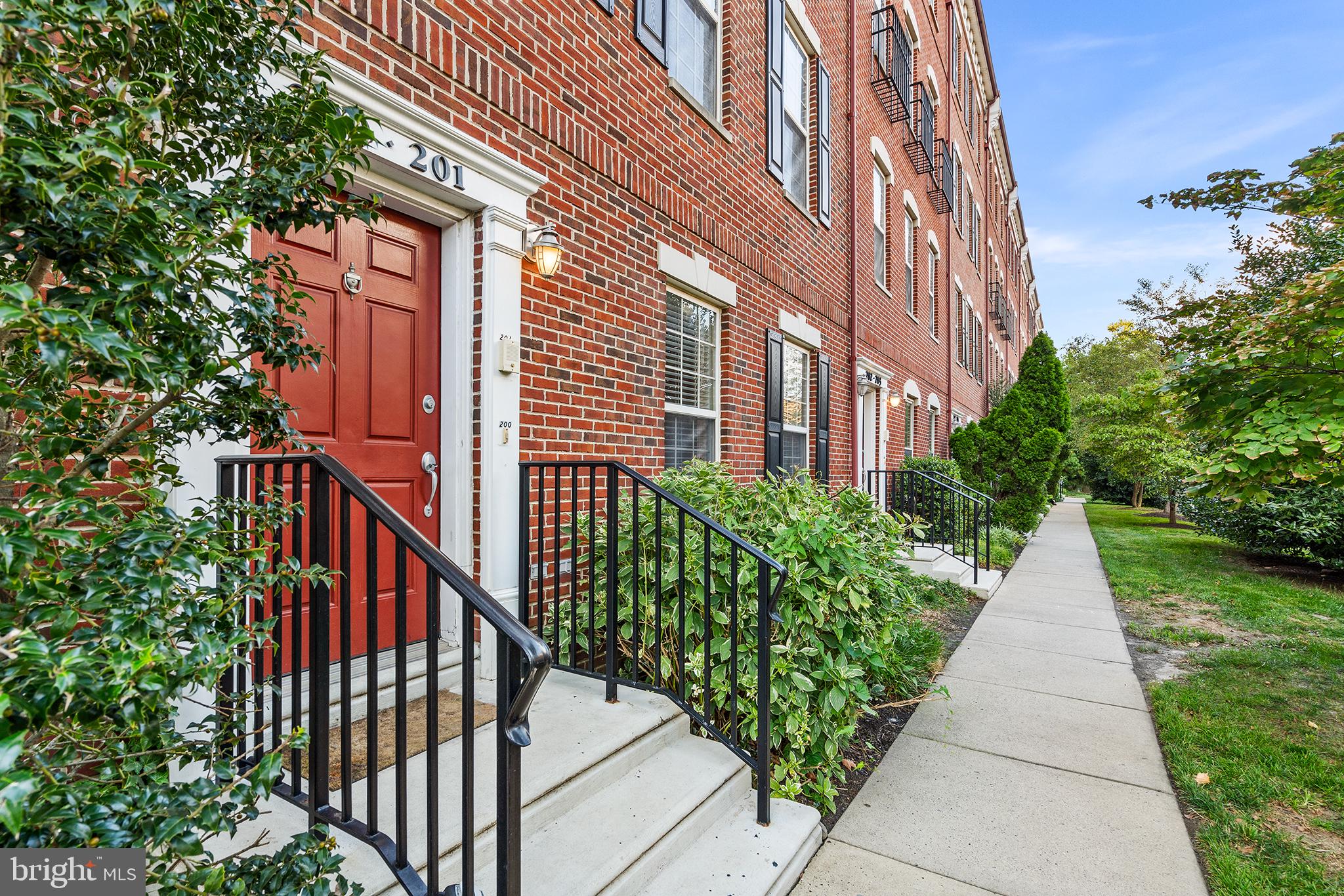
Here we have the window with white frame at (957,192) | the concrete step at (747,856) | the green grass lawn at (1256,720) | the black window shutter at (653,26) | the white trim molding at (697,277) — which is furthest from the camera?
the window with white frame at (957,192)

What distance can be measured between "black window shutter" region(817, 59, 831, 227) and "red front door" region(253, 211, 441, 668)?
4.94 meters

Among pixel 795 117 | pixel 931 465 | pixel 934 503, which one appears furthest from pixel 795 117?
pixel 931 465

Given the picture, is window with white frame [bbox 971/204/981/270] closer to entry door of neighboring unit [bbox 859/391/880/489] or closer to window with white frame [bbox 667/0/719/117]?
entry door of neighboring unit [bbox 859/391/880/489]

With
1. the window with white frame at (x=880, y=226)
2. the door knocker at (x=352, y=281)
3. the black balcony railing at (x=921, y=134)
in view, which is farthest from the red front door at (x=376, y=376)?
the black balcony railing at (x=921, y=134)

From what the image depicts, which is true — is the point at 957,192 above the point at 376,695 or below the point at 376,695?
above

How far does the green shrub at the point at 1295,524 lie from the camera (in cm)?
712

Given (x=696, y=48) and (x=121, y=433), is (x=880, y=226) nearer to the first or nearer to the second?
(x=696, y=48)

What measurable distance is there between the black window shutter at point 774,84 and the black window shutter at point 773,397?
5.05 ft

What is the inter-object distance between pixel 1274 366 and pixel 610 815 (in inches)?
147

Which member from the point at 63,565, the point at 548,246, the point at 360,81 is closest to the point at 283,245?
the point at 360,81

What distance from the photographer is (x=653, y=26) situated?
422 cm

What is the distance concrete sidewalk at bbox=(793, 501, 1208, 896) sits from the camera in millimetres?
2287

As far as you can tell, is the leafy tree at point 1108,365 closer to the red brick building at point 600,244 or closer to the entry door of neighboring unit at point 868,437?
the entry door of neighboring unit at point 868,437

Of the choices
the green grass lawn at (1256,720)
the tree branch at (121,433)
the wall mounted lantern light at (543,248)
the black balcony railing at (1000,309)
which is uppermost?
the black balcony railing at (1000,309)
